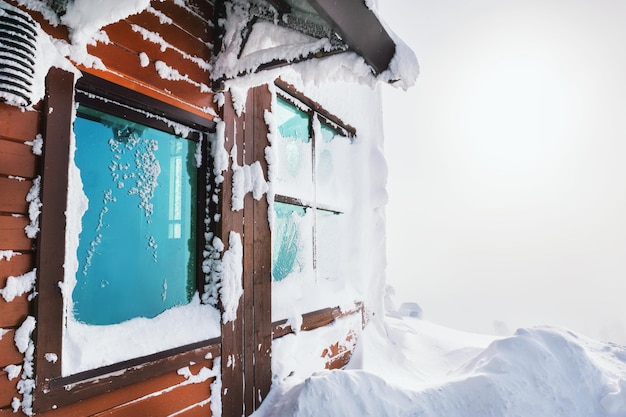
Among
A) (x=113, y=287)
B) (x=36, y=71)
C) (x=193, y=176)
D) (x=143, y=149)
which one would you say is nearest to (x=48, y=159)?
(x=36, y=71)

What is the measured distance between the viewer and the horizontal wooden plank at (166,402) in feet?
7.88

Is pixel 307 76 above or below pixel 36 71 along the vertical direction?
above

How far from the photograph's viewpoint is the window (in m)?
4.45

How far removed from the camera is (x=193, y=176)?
3.21 meters

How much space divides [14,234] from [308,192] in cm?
344

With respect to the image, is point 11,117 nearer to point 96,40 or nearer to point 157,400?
point 96,40

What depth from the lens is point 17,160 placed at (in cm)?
196

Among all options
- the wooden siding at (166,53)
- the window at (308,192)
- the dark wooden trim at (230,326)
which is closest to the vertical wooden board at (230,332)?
the dark wooden trim at (230,326)

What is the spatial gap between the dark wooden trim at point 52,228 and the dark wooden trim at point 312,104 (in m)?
2.57

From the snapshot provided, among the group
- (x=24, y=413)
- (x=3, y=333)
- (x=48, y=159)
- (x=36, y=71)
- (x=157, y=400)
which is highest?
(x=36, y=71)

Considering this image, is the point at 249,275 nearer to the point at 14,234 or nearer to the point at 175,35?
the point at 14,234

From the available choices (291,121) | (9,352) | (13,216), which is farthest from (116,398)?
(291,121)

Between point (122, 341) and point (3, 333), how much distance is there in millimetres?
700

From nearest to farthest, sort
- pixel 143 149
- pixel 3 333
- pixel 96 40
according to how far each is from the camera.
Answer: pixel 3 333 < pixel 96 40 < pixel 143 149
